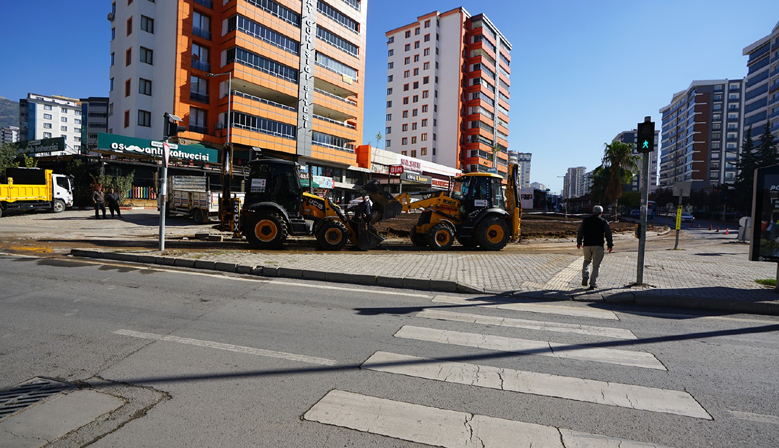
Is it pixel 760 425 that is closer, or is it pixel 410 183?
pixel 760 425

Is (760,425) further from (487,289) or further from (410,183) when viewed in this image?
(410,183)

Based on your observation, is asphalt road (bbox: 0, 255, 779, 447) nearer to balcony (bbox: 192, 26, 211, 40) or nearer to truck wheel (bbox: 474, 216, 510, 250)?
truck wheel (bbox: 474, 216, 510, 250)

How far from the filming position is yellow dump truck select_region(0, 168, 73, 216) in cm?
2280

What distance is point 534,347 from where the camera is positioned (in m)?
4.70

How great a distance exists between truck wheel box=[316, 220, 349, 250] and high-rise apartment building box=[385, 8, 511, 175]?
195 ft

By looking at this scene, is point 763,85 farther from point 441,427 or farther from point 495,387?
point 441,427

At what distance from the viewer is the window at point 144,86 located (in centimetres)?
3384

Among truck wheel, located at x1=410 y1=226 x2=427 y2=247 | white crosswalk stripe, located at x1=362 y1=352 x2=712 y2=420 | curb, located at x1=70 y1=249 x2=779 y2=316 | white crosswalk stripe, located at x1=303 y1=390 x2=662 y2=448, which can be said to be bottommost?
white crosswalk stripe, located at x1=303 y1=390 x2=662 y2=448

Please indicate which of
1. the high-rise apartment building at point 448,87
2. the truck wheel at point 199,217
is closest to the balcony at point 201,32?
the truck wheel at point 199,217

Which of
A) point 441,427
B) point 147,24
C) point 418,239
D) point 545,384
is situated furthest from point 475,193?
point 147,24

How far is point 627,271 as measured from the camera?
1031 centimetres

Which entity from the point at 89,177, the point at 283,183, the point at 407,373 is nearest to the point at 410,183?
the point at 89,177

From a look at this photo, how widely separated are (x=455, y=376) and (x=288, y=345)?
5.98 ft

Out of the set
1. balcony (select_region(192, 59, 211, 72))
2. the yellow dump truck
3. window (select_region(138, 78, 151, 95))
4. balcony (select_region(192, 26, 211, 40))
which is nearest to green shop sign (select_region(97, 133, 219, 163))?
the yellow dump truck
